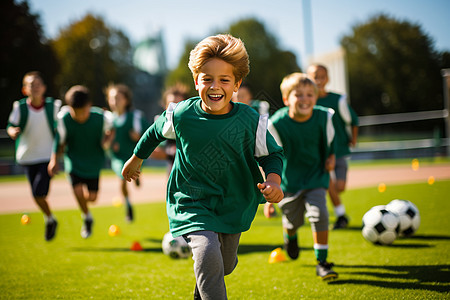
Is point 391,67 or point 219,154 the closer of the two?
point 219,154

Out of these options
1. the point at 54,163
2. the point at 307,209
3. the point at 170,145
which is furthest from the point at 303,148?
the point at 54,163

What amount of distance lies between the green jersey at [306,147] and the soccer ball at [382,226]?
1.06 metres

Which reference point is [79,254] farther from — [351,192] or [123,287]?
[351,192]

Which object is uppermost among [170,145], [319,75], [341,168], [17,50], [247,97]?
[17,50]

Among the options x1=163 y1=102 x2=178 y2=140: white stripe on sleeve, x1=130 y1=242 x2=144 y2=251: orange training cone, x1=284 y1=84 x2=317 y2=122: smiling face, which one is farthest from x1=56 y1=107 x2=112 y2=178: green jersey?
x1=163 y1=102 x2=178 y2=140: white stripe on sleeve

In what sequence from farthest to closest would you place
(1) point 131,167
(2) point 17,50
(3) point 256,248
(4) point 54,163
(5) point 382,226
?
(2) point 17,50, (4) point 54,163, (3) point 256,248, (5) point 382,226, (1) point 131,167

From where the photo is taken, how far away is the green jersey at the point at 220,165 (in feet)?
9.03

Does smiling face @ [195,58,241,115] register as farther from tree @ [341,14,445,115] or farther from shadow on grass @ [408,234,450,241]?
tree @ [341,14,445,115]

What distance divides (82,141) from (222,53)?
4442 millimetres

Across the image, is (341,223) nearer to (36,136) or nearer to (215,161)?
(215,161)

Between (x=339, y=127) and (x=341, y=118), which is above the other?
(x=341, y=118)

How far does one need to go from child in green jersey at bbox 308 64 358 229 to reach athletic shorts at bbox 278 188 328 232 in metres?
1.97

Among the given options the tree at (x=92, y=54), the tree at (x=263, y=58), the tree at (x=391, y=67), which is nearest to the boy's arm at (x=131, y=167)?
the tree at (x=391, y=67)

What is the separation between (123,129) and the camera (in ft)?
26.6
